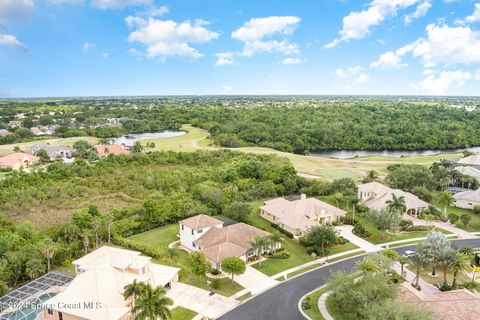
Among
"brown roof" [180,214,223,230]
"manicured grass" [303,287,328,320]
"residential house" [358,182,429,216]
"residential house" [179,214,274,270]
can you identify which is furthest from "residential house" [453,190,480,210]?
"brown roof" [180,214,223,230]

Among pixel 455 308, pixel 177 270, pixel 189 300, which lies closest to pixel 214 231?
pixel 177 270

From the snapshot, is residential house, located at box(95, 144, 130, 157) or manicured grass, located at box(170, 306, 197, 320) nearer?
manicured grass, located at box(170, 306, 197, 320)

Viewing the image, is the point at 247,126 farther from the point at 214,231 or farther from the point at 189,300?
the point at 189,300

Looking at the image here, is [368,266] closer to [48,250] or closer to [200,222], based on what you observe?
[200,222]

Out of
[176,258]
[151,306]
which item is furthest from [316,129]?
[151,306]

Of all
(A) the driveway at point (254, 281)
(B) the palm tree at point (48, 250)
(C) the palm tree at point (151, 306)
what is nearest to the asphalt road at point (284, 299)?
(A) the driveway at point (254, 281)

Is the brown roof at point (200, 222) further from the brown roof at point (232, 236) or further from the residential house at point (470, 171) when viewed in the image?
the residential house at point (470, 171)

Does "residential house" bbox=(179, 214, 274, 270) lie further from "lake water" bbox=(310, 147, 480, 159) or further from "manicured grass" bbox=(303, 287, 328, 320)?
"lake water" bbox=(310, 147, 480, 159)
